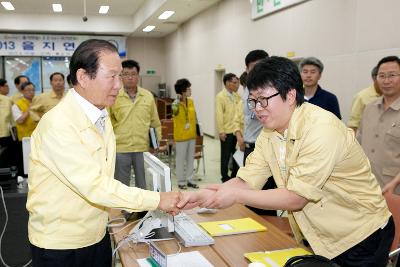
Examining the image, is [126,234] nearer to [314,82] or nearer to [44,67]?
[314,82]

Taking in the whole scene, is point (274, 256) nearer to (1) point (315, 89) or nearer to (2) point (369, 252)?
(2) point (369, 252)

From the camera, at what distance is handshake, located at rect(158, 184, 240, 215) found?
5.42ft

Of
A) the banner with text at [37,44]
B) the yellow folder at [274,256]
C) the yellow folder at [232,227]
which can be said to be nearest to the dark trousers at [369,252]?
the yellow folder at [274,256]

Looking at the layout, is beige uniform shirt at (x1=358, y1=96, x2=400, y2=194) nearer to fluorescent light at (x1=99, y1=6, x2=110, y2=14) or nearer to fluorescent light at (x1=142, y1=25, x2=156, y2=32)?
fluorescent light at (x1=99, y1=6, x2=110, y2=14)

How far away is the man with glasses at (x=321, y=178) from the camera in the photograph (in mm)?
1458

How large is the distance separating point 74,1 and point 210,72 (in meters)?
4.19

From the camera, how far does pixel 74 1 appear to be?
1059 cm

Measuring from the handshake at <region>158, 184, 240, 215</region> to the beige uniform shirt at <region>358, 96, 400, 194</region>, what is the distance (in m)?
1.40

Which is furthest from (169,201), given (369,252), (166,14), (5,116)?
(166,14)

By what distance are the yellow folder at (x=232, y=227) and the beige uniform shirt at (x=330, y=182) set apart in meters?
0.44

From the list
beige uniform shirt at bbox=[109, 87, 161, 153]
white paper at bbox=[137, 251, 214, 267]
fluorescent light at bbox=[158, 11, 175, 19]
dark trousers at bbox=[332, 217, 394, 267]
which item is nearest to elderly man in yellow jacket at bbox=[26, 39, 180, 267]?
white paper at bbox=[137, 251, 214, 267]

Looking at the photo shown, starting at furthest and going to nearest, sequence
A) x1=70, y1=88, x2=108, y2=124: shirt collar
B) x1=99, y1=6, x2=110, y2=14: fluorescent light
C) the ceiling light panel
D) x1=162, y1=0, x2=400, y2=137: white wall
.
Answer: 1. x1=99, y1=6, x2=110, y2=14: fluorescent light
2. the ceiling light panel
3. x1=162, y1=0, x2=400, y2=137: white wall
4. x1=70, y1=88, x2=108, y2=124: shirt collar

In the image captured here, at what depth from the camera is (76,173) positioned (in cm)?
139

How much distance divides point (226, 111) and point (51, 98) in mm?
2522
